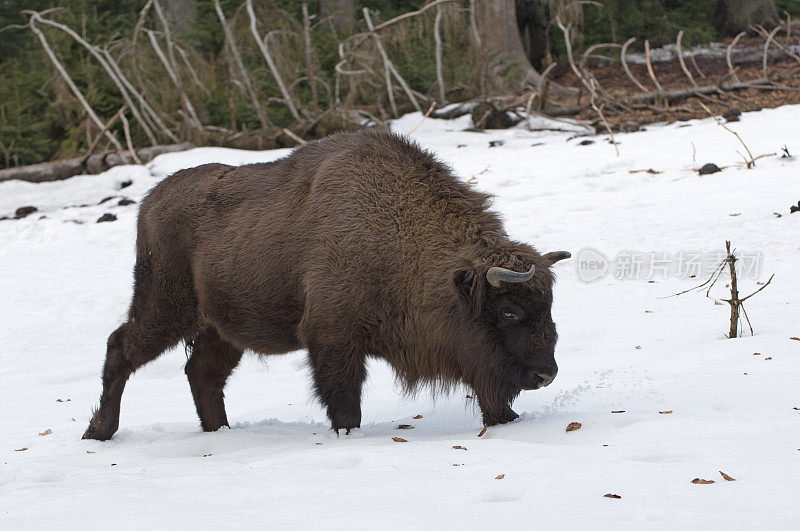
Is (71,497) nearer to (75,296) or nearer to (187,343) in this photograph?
(187,343)

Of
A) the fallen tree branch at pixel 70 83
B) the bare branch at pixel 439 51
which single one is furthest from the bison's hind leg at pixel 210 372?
the bare branch at pixel 439 51

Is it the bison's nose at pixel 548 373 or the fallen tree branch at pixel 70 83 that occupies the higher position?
the fallen tree branch at pixel 70 83

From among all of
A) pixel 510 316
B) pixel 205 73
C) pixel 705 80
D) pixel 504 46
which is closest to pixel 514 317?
pixel 510 316

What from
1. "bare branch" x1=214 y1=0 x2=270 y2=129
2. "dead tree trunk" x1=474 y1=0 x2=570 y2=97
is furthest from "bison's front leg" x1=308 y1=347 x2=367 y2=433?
"dead tree trunk" x1=474 y1=0 x2=570 y2=97

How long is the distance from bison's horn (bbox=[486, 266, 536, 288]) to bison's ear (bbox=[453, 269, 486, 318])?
13 centimetres

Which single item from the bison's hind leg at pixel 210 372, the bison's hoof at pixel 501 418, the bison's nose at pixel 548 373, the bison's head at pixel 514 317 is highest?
the bison's head at pixel 514 317

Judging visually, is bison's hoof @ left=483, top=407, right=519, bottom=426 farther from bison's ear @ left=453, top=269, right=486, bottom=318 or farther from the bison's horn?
the bison's horn

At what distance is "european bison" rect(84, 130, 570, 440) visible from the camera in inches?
194

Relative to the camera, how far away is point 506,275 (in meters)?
4.68

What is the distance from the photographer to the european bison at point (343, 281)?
4.93 m

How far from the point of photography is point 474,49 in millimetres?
16688

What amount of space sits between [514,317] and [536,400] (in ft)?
3.46

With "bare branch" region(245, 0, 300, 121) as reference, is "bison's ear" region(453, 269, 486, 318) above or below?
below

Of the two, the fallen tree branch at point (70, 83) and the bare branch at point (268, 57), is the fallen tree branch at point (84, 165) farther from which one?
the bare branch at point (268, 57)
